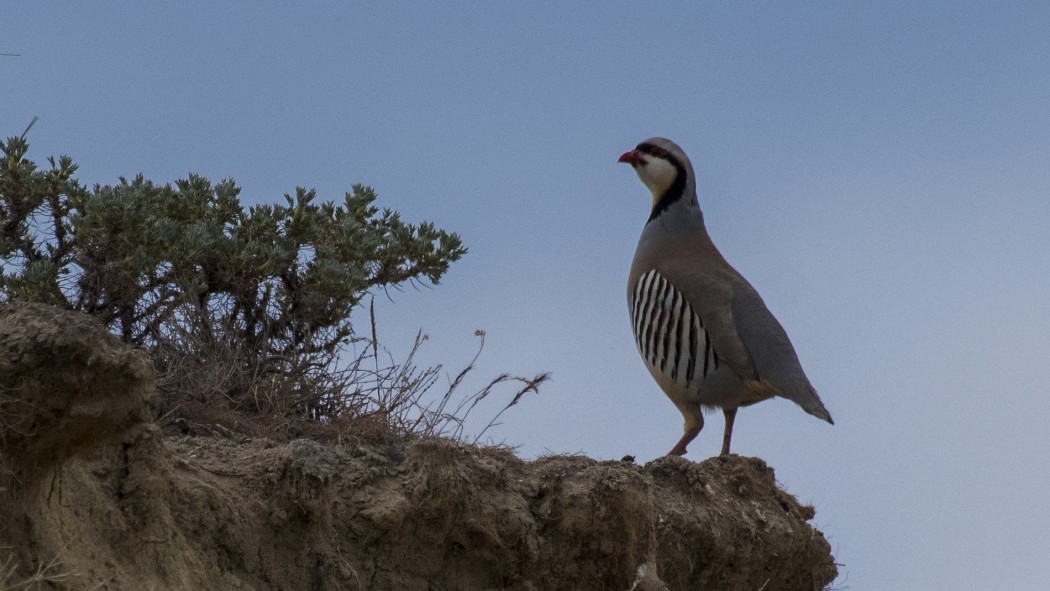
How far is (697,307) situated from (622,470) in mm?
2860

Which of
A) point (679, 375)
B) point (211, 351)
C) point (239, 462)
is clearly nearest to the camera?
point (239, 462)

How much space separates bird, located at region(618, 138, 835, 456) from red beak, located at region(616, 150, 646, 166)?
3.13ft

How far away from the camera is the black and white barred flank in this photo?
8.54 meters

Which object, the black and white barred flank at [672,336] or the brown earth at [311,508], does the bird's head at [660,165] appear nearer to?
the black and white barred flank at [672,336]

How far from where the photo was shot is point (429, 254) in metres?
8.48

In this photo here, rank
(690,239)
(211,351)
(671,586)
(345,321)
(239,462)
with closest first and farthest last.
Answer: (239,462) < (671,586) < (211,351) < (345,321) < (690,239)

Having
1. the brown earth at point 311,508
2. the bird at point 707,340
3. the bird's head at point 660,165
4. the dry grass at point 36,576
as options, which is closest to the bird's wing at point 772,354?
the bird at point 707,340

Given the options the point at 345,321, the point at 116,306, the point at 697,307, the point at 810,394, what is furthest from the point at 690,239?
the point at 116,306

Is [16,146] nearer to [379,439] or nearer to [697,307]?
[379,439]

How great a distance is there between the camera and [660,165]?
9.87 m

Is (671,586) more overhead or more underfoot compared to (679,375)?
more underfoot

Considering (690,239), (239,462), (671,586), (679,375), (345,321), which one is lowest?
(239,462)

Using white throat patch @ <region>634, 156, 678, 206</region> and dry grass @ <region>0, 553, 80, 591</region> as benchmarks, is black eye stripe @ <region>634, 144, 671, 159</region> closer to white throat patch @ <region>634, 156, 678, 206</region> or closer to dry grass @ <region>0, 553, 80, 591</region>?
white throat patch @ <region>634, 156, 678, 206</region>

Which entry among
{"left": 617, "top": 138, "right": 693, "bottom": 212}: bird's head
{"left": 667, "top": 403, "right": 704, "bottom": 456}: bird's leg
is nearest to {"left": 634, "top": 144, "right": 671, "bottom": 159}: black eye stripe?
{"left": 617, "top": 138, "right": 693, "bottom": 212}: bird's head
